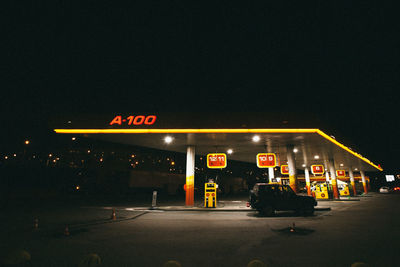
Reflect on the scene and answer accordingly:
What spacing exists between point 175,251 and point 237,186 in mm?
52340

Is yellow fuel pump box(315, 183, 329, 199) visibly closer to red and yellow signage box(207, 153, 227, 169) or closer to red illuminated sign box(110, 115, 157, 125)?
red and yellow signage box(207, 153, 227, 169)

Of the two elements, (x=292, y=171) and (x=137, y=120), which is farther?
(x=292, y=171)

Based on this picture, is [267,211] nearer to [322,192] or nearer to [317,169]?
[317,169]

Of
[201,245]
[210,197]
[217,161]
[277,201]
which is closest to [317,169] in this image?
[217,161]

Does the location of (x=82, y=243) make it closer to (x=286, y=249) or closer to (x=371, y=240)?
(x=286, y=249)

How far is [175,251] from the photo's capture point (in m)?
5.57

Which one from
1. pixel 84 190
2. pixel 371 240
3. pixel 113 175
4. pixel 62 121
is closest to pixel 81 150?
pixel 113 175

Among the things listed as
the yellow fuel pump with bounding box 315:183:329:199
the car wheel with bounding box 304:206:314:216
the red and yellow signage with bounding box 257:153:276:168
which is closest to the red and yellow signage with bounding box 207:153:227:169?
the red and yellow signage with bounding box 257:153:276:168

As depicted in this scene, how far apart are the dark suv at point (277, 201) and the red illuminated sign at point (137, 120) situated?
7722mm

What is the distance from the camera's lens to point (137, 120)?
13258mm

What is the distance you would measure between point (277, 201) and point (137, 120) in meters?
9.72

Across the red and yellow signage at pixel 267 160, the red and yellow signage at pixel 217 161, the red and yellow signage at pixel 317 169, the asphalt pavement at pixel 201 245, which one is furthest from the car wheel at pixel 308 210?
the red and yellow signage at pixel 317 169

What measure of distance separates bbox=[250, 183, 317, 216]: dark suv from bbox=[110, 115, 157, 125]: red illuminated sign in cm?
772

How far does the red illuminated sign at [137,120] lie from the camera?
13227 mm
